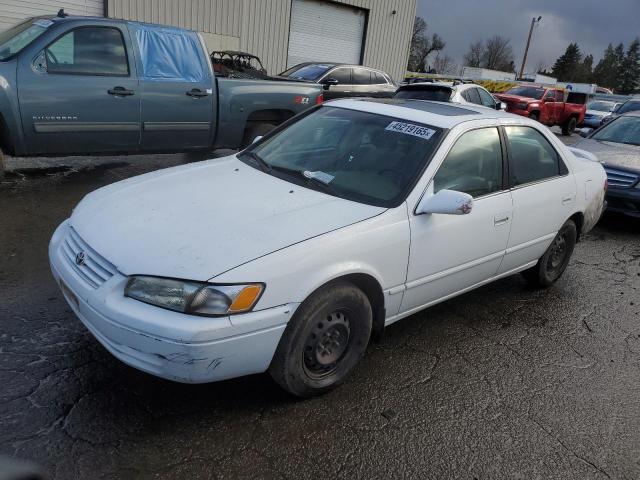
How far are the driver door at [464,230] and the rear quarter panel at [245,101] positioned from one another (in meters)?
4.20

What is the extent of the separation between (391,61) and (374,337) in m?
19.9

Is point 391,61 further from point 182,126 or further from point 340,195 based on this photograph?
point 340,195

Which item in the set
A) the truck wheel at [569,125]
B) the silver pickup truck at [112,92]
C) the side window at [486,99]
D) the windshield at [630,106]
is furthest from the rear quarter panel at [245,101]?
the truck wheel at [569,125]

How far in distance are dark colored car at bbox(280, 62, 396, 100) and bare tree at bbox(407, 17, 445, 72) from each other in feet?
189

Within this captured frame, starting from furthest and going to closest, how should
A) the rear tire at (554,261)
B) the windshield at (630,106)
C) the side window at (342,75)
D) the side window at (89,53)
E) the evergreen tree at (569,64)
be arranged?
the evergreen tree at (569,64) < the windshield at (630,106) < the side window at (342,75) < the side window at (89,53) < the rear tire at (554,261)

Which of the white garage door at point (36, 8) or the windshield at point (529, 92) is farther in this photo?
the windshield at point (529, 92)

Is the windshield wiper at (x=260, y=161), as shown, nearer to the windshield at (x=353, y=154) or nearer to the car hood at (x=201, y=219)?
the windshield at (x=353, y=154)

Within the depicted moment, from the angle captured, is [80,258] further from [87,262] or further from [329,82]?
[329,82]

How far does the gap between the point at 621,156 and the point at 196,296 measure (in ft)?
23.0

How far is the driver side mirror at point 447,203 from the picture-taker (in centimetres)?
304

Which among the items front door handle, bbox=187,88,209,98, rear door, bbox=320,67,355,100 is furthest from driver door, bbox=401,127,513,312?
rear door, bbox=320,67,355,100

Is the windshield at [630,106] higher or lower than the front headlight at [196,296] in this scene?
higher

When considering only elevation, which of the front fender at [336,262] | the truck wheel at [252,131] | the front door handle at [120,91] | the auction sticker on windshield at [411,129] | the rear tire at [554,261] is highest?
the auction sticker on windshield at [411,129]

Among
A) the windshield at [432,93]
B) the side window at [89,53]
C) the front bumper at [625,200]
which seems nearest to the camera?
the side window at [89,53]
